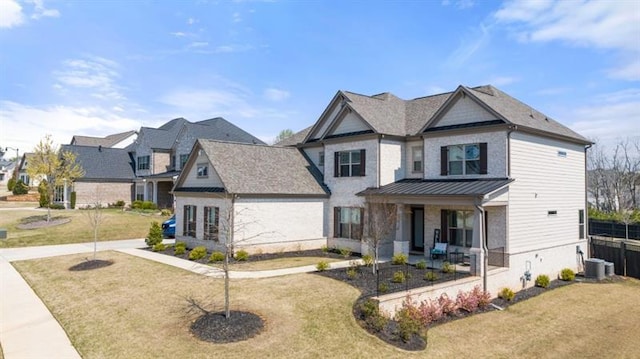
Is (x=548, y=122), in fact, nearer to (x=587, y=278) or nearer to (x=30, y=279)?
(x=587, y=278)

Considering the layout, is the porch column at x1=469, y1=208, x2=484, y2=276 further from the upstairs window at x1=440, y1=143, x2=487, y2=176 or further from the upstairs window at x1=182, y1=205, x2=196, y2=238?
the upstairs window at x1=182, y1=205, x2=196, y2=238

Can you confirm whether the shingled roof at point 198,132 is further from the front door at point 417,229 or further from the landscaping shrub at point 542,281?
the landscaping shrub at point 542,281

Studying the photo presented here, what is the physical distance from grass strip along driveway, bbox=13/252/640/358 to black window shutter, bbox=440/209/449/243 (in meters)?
4.67

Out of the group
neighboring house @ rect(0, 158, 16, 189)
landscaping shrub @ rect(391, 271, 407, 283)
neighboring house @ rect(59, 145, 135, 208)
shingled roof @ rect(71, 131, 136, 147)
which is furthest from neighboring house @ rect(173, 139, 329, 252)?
neighboring house @ rect(0, 158, 16, 189)

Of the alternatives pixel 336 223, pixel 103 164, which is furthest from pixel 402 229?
pixel 103 164

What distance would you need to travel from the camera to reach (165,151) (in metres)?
48.1

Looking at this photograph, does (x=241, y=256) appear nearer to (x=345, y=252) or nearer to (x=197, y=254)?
(x=197, y=254)

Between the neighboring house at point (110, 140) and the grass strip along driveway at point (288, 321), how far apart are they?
175 ft

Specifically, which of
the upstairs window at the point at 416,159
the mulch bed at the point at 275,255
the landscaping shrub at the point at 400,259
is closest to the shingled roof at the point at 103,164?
the mulch bed at the point at 275,255

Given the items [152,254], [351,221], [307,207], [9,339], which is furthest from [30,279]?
[351,221]

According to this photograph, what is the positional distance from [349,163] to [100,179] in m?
36.0

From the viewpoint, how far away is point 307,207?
80.9 ft

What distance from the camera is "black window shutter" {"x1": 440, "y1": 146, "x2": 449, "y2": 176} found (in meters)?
21.4

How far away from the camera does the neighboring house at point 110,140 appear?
6788cm
